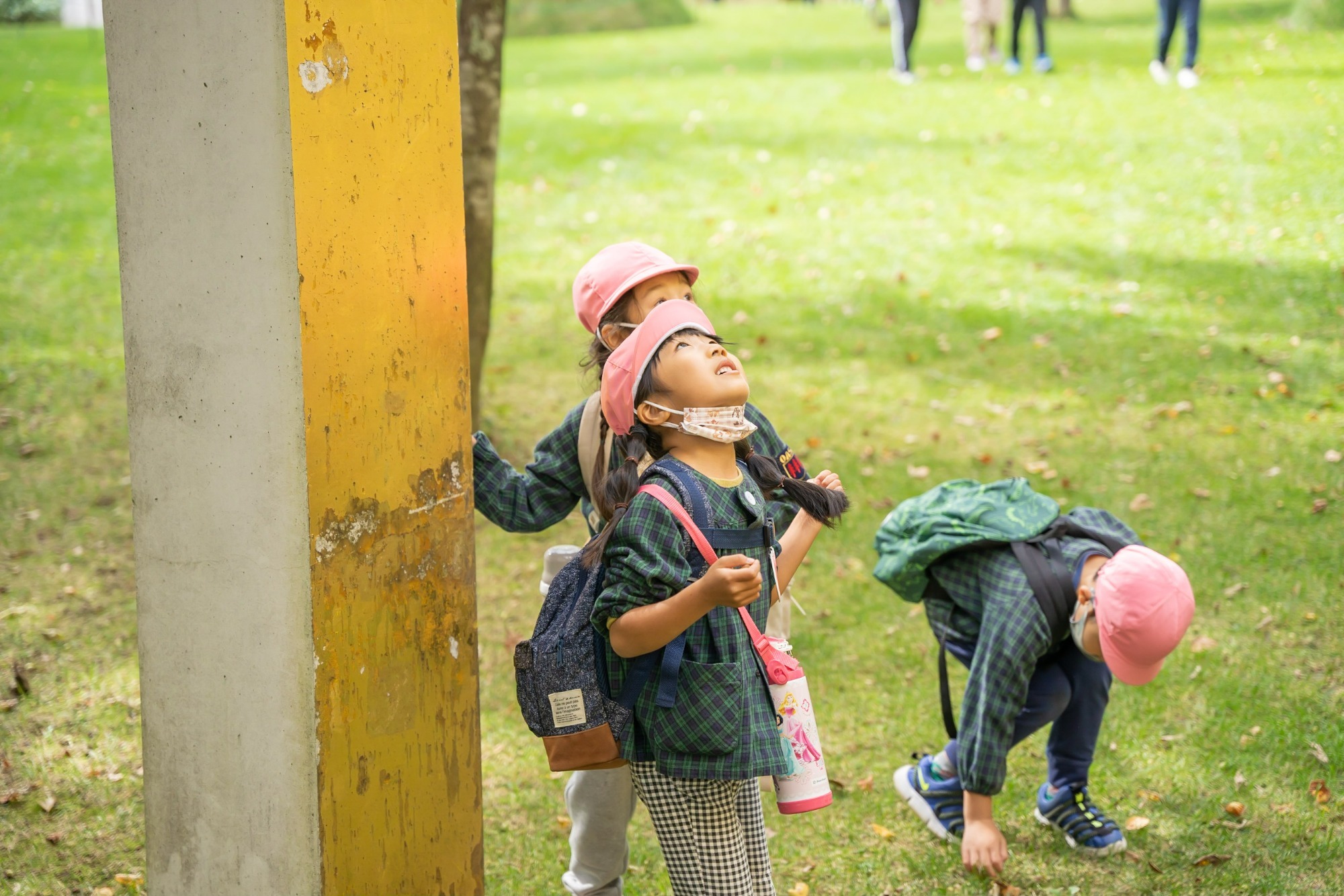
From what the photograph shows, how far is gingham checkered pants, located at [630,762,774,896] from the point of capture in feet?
8.75

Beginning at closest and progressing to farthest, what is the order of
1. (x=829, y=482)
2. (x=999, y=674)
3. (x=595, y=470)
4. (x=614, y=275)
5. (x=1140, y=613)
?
(x=829, y=482) < (x=595, y=470) < (x=614, y=275) < (x=1140, y=613) < (x=999, y=674)

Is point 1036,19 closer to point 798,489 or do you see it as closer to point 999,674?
point 999,674

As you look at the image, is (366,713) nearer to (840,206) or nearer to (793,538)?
(793,538)

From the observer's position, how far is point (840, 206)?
11.4 metres

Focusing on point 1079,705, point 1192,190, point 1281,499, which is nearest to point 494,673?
point 1079,705

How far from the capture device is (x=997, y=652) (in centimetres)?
360

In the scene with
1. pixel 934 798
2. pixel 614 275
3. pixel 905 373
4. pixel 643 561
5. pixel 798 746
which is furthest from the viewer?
pixel 905 373

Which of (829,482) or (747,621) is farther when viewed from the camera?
(829,482)

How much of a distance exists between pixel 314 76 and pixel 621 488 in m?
0.99

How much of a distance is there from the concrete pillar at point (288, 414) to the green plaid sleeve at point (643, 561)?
42cm

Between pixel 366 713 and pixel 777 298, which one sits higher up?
pixel 366 713

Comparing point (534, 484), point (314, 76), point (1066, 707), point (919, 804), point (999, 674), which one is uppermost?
point (314, 76)

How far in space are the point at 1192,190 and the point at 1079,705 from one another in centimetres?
835

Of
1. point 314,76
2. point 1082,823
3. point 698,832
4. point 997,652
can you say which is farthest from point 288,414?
point 1082,823
